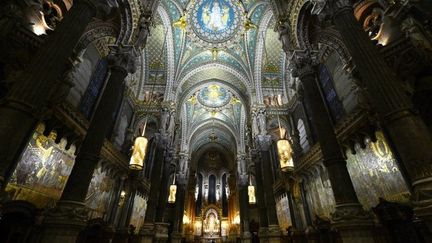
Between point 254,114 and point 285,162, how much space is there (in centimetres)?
582

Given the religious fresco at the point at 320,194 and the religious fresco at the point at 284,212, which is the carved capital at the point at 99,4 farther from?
the religious fresco at the point at 284,212

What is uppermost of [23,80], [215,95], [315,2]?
[215,95]

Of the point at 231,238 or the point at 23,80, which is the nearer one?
the point at 23,80

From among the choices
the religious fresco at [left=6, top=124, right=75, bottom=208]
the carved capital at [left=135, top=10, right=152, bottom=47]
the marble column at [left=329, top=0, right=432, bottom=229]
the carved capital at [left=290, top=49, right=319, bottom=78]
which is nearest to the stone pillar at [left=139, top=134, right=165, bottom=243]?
the religious fresco at [left=6, top=124, right=75, bottom=208]

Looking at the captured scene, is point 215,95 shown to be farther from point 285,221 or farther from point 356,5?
point 356,5

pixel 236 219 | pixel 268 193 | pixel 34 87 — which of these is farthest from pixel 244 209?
pixel 34 87

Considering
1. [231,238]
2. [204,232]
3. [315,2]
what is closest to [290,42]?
[315,2]

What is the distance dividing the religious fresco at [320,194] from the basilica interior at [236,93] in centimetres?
10

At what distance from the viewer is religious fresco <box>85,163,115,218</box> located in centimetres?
943

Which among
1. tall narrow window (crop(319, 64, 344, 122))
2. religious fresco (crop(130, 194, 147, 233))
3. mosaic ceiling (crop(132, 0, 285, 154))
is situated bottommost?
religious fresco (crop(130, 194, 147, 233))

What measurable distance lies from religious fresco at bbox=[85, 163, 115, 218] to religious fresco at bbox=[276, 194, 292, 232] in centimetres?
1064

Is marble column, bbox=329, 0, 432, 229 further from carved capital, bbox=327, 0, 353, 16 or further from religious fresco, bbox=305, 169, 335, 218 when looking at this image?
religious fresco, bbox=305, 169, 335, 218

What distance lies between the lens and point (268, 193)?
39.6 ft

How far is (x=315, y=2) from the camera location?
6285 millimetres
